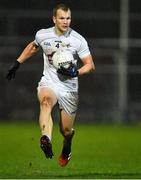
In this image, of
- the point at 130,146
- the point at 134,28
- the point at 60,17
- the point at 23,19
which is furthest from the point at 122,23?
the point at 60,17

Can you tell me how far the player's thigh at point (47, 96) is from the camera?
12.0 m

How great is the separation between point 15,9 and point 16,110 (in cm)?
541

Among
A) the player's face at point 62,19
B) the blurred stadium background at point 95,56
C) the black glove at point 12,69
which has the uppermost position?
the player's face at point 62,19

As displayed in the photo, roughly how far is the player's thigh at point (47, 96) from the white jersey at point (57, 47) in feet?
0.48

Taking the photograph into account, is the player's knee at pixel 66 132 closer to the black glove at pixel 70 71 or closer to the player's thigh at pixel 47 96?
the player's thigh at pixel 47 96

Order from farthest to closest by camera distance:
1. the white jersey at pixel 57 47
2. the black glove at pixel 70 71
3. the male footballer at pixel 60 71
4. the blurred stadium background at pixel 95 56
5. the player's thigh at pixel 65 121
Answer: the blurred stadium background at pixel 95 56 → the player's thigh at pixel 65 121 → the white jersey at pixel 57 47 → the male footballer at pixel 60 71 → the black glove at pixel 70 71

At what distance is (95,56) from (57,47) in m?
20.9

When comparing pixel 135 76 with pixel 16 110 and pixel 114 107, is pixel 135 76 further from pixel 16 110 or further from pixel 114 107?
pixel 16 110

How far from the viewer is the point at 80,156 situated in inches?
658

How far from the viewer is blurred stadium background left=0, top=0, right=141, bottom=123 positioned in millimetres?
31516

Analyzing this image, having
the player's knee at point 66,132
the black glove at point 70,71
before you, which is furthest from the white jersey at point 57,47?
the player's knee at point 66,132

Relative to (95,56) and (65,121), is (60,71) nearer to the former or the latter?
(65,121)

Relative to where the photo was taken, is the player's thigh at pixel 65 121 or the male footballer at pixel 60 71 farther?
the player's thigh at pixel 65 121

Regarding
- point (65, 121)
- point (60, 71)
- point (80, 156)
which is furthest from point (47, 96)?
point (80, 156)
